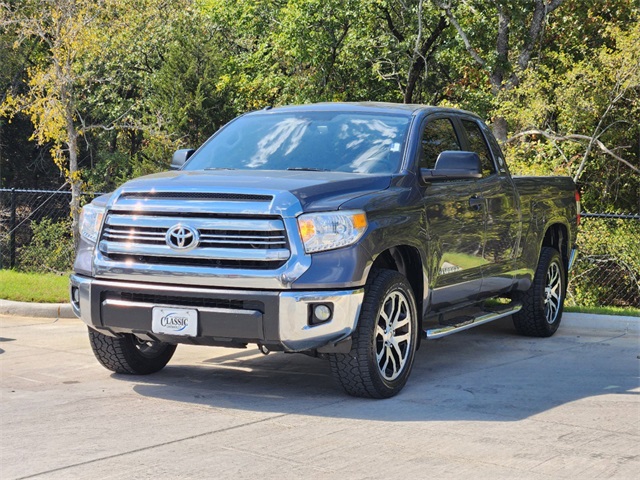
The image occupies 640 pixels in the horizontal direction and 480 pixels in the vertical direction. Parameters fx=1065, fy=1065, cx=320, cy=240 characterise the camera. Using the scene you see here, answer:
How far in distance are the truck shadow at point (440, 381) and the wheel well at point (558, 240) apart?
3.79 ft

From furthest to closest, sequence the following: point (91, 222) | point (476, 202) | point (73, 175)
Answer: point (73, 175) → point (476, 202) → point (91, 222)

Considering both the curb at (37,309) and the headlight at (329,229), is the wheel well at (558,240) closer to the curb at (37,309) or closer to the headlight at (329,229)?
the headlight at (329,229)

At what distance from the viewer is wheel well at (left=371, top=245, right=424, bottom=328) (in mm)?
7566

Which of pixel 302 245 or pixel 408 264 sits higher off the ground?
pixel 302 245

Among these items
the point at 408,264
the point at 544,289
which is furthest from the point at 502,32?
the point at 408,264

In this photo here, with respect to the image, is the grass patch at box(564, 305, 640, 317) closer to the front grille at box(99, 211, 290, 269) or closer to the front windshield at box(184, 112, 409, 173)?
the front windshield at box(184, 112, 409, 173)

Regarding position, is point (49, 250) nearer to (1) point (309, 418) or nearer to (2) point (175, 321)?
(2) point (175, 321)

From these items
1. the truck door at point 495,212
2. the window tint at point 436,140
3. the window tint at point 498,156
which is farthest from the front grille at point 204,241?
the window tint at point 498,156

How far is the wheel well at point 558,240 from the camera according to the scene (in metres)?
10.9

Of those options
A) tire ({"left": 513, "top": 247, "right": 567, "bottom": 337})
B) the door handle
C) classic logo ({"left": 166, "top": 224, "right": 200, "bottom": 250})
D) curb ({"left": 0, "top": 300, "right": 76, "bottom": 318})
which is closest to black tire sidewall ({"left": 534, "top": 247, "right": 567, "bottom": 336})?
tire ({"left": 513, "top": 247, "right": 567, "bottom": 337})

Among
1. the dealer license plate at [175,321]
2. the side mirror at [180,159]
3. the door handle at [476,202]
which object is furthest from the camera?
the side mirror at [180,159]

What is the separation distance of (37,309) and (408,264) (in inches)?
208

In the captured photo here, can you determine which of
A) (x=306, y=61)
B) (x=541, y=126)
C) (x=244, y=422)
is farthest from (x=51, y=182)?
(x=244, y=422)

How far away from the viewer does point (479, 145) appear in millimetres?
9555
